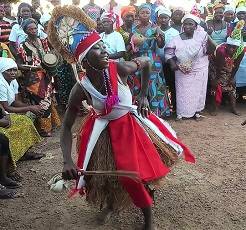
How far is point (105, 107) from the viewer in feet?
11.3

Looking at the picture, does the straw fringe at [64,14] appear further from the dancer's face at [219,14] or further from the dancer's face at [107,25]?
the dancer's face at [219,14]

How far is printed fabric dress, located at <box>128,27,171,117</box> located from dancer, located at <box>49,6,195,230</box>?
3.04 meters

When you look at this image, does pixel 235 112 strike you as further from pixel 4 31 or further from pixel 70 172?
pixel 70 172

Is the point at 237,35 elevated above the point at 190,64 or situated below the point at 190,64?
above

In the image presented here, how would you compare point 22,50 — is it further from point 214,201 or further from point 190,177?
point 214,201

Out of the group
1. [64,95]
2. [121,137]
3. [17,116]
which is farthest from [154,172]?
[64,95]

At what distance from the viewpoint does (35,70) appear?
6.32 metres

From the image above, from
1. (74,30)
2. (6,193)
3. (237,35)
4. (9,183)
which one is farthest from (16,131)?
(237,35)

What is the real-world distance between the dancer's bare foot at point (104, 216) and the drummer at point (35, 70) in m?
2.65

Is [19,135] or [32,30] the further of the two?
[32,30]

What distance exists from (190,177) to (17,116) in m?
2.29

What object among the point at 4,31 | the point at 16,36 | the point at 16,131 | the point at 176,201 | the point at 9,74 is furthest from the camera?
the point at 4,31

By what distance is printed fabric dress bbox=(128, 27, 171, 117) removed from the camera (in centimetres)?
688

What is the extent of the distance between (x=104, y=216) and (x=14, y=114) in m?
2.15
